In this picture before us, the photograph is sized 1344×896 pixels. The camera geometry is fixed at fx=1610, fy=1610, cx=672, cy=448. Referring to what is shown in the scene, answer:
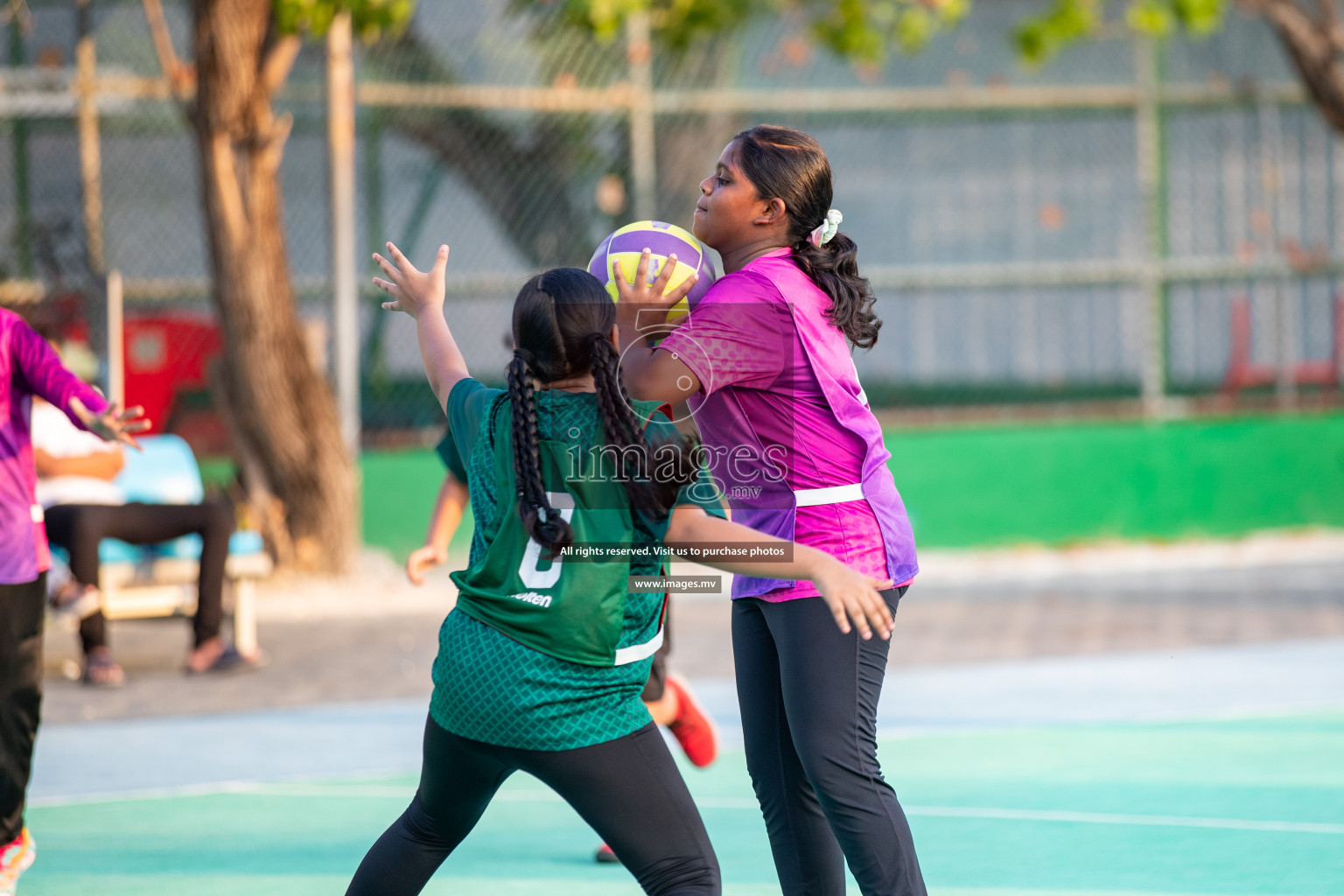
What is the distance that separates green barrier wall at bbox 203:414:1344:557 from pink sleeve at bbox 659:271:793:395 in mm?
9677

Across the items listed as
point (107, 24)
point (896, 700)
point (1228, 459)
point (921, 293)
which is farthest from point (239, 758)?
point (1228, 459)

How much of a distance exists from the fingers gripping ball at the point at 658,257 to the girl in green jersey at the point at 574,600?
0.42 meters

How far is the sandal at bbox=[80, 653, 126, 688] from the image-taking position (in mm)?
8094

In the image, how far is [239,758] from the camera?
664cm

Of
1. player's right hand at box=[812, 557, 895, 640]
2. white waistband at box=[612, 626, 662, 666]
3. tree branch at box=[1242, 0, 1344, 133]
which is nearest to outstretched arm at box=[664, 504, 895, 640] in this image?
player's right hand at box=[812, 557, 895, 640]

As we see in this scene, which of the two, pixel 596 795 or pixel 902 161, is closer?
pixel 596 795

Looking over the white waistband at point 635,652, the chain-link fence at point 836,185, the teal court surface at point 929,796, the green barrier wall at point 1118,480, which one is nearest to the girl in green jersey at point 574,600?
the white waistband at point 635,652

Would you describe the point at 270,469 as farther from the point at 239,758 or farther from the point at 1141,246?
the point at 1141,246

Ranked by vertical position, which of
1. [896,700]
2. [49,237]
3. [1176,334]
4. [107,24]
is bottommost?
[896,700]

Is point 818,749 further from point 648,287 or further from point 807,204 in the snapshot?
point 807,204

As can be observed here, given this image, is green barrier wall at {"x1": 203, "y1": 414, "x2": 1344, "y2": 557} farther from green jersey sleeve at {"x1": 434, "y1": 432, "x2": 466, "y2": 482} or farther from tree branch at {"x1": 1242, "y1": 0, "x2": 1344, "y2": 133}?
green jersey sleeve at {"x1": 434, "y1": 432, "x2": 466, "y2": 482}

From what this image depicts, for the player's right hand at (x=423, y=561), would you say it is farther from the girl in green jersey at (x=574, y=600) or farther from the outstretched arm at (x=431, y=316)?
the girl in green jersey at (x=574, y=600)

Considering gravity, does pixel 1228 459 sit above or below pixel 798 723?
below

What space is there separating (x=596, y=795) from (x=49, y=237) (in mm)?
10193
